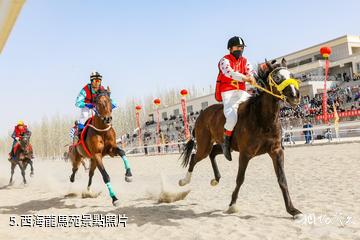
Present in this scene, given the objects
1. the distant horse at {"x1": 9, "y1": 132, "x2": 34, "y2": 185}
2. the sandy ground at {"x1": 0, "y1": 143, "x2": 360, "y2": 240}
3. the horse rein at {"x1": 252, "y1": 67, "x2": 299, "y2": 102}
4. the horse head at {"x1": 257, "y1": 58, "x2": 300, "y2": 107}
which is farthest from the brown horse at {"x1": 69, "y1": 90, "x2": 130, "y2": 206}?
the distant horse at {"x1": 9, "y1": 132, "x2": 34, "y2": 185}

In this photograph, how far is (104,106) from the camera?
26.9 ft

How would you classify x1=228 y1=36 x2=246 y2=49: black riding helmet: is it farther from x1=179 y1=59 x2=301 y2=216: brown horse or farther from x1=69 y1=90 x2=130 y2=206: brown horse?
x1=69 y1=90 x2=130 y2=206: brown horse

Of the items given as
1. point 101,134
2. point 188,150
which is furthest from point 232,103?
point 101,134

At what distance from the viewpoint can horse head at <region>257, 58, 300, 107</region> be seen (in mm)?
5590

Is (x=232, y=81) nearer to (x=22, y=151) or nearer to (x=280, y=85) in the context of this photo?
(x=280, y=85)

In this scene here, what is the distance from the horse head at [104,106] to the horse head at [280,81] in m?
3.48

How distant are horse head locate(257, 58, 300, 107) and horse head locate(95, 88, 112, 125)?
3475 millimetres

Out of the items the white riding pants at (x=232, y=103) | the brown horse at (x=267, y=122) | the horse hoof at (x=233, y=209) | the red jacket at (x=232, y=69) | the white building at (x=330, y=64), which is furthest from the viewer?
the white building at (x=330, y=64)

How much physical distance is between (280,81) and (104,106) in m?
4.03

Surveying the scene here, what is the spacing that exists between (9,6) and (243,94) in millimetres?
4569

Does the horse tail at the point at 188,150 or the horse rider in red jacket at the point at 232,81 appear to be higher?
the horse rider in red jacket at the point at 232,81

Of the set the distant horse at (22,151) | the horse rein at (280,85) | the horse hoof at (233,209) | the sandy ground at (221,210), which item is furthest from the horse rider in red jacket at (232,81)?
the distant horse at (22,151)

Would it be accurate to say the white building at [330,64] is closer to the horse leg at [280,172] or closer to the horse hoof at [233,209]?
the horse leg at [280,172]

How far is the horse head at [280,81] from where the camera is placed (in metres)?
5.59
